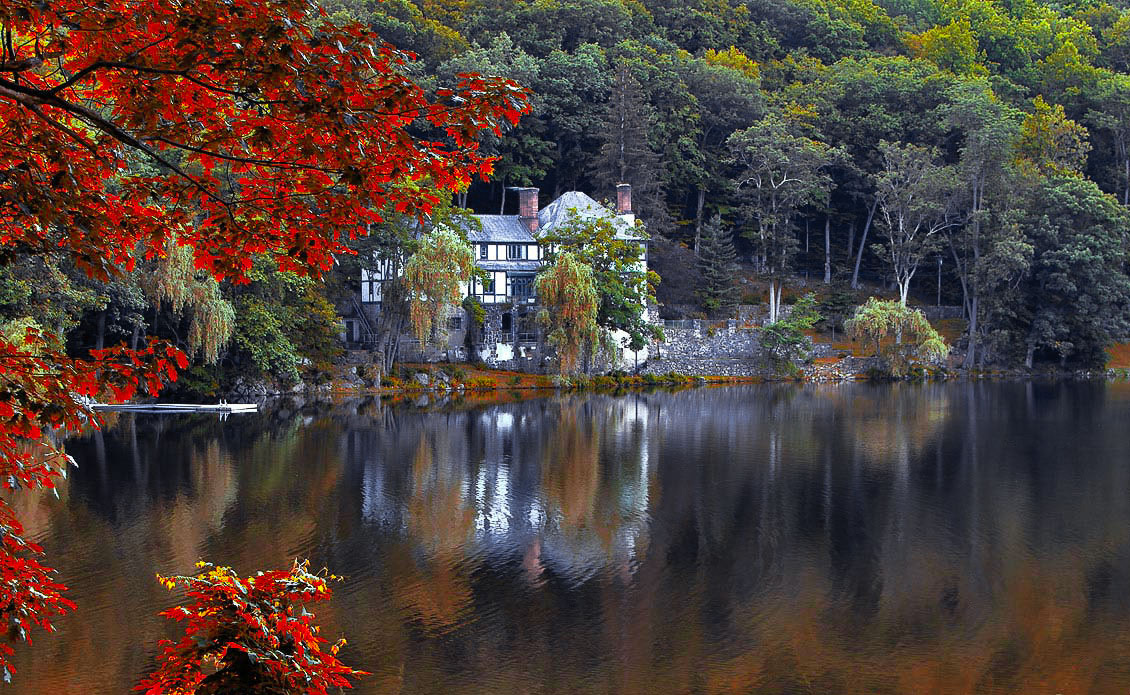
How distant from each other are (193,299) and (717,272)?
32.8 metres

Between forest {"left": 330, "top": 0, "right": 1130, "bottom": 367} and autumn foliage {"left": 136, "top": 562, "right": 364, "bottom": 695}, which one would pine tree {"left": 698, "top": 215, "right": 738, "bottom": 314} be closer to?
forest {"left": 330, "top": 0, "right": 1130, "bottom": 367}

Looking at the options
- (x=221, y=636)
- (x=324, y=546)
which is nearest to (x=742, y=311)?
(x=324, y=546)

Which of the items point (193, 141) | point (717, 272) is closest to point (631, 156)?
point (717, 272)

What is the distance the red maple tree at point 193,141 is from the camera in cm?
471

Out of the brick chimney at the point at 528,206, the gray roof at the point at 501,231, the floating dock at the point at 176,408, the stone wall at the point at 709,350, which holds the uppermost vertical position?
the brick chimney at the point at 528,206

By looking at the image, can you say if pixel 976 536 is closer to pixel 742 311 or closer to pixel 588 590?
pixel 588 590

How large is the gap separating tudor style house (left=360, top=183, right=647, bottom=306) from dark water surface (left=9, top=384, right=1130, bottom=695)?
19836 millimetres

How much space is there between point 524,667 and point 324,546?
20.7 feet

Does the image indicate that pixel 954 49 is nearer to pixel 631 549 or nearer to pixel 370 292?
pixel 370 292

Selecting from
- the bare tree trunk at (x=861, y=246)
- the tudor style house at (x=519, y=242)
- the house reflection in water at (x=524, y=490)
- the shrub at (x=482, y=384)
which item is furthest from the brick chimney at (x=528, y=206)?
the bare tree trunk at (x=861, y=246)

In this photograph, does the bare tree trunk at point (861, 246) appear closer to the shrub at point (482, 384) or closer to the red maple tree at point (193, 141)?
the shrub at point (482, 384)

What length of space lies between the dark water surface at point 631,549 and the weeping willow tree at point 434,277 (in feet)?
34.3

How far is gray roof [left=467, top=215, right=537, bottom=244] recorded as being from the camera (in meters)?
51.8

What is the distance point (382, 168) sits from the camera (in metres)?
5.11
